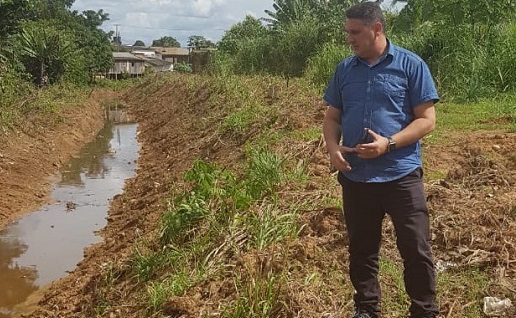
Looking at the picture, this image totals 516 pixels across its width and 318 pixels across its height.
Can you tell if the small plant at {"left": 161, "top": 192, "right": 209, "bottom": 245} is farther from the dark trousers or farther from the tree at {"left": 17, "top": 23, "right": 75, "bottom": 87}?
the tree at {"left": 17, "top": 23, "right": 75, "bottom": 87}

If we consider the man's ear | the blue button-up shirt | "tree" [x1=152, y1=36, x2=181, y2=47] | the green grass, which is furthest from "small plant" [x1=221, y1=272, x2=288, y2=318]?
"tree" [x1=152, y1=36, x2=181, y2=47]

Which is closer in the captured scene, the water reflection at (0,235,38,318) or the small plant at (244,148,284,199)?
the small plant at (244,148,284,199)

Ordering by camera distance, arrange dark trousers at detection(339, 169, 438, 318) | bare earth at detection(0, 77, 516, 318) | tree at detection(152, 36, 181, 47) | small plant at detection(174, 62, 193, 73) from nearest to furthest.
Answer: dark trousers at detection(339, 169, 438, 318) → bare earth at detection(0, 77, 516, 318) → small plant at detection(174, 62, 193, 73) → tree at detection(152, 36, 181, 47)

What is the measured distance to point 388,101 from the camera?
10.8 feet

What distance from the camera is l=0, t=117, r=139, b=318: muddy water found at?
7.95 m

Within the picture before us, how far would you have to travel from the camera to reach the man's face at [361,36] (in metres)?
3.18

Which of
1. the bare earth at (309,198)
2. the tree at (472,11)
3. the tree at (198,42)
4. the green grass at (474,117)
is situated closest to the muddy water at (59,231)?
the bare earth at (309,198)

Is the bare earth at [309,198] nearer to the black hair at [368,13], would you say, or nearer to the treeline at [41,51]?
the black hair at [368,13]

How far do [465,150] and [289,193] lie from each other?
7.87 ft

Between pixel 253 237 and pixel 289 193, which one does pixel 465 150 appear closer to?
pixel 289 193

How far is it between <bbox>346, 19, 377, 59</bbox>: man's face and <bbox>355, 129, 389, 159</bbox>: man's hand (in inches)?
18.2

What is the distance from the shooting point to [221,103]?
15844 millimetres

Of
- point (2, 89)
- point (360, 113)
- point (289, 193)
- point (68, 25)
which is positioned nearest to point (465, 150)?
point (289, 193)

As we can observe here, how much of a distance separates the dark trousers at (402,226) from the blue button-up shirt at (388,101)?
0.08 m
